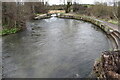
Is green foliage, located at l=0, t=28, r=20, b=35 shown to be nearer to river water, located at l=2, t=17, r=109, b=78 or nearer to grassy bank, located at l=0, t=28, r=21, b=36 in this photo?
grassy bank, located at l=0, t=28, r=21, b=36

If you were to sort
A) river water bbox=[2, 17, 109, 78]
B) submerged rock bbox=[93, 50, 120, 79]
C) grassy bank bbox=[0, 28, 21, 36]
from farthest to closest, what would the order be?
A: grassy bank bbox=[0, 28, 21, 36] < river water bbox=[2, 17, 109, 78] < submerged rock bbox=[93, 50, 120, 79]

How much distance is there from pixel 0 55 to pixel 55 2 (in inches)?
2155

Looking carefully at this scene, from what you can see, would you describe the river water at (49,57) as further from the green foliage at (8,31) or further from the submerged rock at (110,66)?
the green foliage at (8,31)

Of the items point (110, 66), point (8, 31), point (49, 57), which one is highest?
point (8, 31)

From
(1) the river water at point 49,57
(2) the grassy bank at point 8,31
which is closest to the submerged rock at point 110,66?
(1) the river water at point 49,57

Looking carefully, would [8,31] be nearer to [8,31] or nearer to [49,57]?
[8,31]

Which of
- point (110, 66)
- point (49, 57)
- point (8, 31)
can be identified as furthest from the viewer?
point (8, 31)

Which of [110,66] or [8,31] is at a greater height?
[8,31]

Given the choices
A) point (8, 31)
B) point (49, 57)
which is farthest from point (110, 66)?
point (8, 31)

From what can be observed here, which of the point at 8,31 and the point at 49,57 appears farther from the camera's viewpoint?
the point at 8,31

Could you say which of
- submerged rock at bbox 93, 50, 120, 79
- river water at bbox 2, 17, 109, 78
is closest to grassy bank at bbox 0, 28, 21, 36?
river water at bbox 2, 17, 109, 78

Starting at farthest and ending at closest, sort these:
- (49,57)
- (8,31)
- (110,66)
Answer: (8,31) → (49,57) → (110,66)

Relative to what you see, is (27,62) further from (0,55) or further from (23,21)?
(23,21)

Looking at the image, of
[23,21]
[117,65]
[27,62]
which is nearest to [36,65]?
[27,62]
